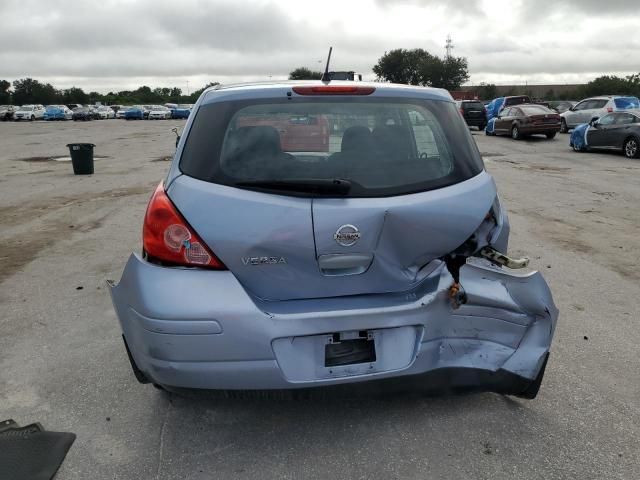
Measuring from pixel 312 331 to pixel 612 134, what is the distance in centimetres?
1753

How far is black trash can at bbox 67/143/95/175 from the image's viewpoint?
1353 centimetres

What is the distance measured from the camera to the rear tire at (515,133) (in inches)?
953

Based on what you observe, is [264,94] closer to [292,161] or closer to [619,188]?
[292,161]

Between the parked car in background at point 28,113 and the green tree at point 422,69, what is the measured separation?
4098cm

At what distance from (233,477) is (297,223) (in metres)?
1.20

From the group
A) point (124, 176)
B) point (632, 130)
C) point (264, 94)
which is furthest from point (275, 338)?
point (632, 130)

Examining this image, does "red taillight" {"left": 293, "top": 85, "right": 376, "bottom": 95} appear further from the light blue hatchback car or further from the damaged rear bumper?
the damaged rear bumper

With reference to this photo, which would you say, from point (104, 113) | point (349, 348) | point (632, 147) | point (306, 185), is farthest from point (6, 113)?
point (349, 348)

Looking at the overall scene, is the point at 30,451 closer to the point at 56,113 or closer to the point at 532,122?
the point at 532,122

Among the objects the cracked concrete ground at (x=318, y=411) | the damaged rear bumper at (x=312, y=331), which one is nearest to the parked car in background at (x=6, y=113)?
the cracked concrete ground at (x=318, y=411)

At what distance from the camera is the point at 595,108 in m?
24.9

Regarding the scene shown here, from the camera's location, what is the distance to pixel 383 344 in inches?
103

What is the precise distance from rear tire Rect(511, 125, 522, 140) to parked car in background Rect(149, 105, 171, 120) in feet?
161

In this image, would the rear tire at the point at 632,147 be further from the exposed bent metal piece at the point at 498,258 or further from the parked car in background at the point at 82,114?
the parked car in background at the point at 82,114
